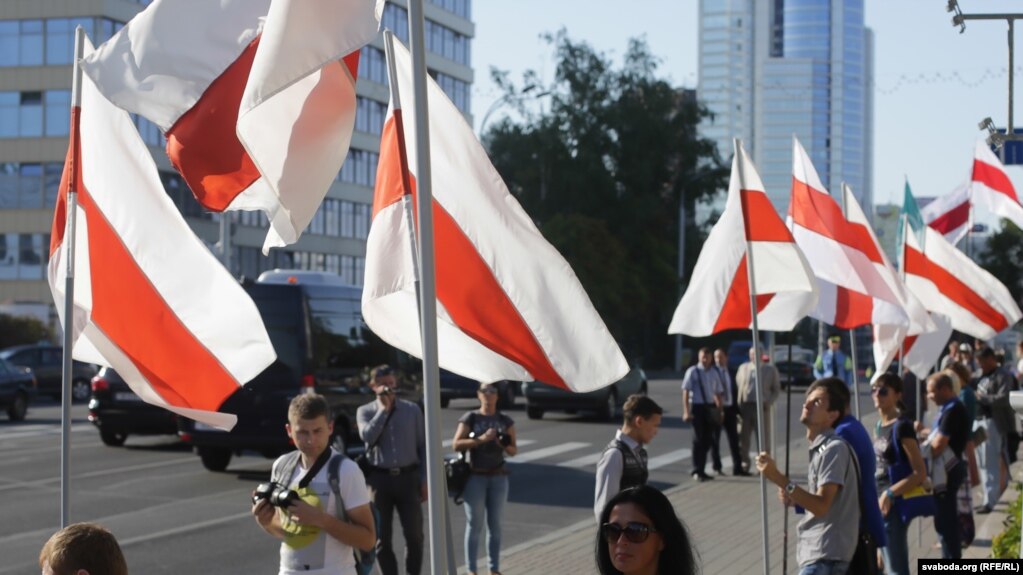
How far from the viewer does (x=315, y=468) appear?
595 cm

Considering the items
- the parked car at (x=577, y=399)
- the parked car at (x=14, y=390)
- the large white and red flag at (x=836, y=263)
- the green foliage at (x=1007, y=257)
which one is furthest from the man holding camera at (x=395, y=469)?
the green foliage at (x=1007, y=257)

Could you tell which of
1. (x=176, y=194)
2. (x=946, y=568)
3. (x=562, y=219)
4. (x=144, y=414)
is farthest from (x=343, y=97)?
(x=176, y=194)

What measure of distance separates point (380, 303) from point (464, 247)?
1.80 feet

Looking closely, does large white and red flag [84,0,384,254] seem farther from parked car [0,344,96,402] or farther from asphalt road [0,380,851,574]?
parked car [0,344,96,402]

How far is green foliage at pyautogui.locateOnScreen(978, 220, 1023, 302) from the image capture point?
241 feet

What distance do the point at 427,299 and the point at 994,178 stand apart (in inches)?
501

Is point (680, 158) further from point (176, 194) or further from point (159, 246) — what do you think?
point (159, 246)

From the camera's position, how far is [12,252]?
6284cm

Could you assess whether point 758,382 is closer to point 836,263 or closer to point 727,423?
point 836,263

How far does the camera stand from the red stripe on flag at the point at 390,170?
5184mm

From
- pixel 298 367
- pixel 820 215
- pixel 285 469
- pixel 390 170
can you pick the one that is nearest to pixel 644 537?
pixel 390 170

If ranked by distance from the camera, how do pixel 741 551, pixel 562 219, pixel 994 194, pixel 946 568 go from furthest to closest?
pixel 562 219 → pixel 994 194 → pixel 741 551 → pixel 946 568

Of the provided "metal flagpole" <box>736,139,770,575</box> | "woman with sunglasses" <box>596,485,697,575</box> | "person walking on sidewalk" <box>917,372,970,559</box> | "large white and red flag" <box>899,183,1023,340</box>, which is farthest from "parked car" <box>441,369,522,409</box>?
"woman with sunglasses" <box>596,485,697,575</box>

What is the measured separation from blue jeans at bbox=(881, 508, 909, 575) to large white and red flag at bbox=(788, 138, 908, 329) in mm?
2098
